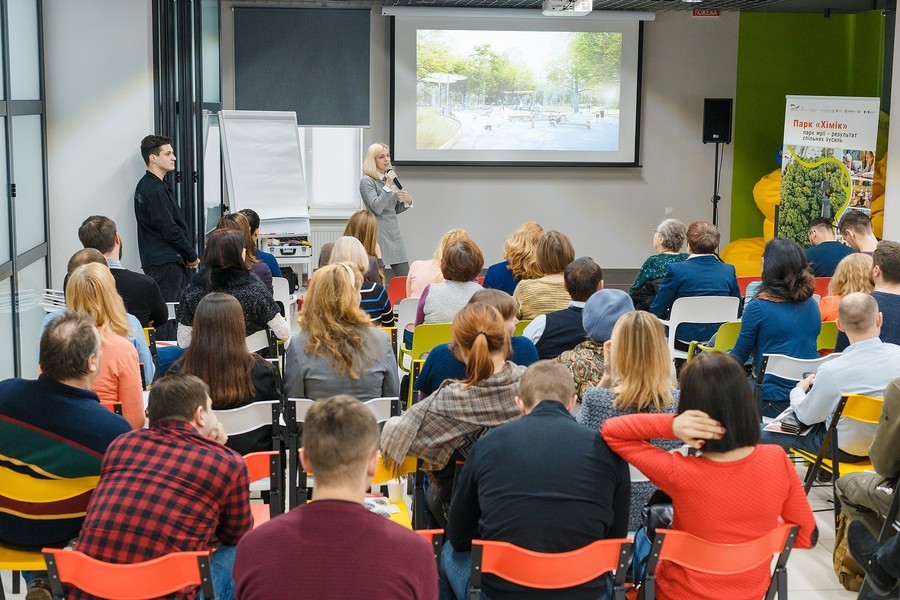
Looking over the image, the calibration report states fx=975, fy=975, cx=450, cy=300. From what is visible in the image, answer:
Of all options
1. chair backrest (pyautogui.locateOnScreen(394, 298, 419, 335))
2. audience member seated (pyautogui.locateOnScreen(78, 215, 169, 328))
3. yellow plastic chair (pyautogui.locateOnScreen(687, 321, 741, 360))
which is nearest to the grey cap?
yellow plastic chair (pyautogui.locateOnScreen(687, 321, 741, 360))

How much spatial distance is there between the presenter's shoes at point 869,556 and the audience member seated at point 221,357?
2194 mm

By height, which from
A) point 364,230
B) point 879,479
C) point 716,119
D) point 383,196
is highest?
point 716,119

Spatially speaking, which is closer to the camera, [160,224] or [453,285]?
[453,285]

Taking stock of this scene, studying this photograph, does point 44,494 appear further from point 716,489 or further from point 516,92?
point 516,92

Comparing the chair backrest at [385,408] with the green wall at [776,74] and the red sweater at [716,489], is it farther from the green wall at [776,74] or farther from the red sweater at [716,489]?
the green wall at [776,74]

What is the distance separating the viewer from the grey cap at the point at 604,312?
12.6 feet

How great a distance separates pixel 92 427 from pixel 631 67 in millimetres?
9330

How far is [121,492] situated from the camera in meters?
2.46

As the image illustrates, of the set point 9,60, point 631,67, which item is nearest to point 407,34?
point 631,67

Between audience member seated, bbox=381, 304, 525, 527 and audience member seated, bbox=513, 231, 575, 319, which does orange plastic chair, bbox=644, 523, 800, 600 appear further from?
audience member seated, bbox=513, 231, 575, 319

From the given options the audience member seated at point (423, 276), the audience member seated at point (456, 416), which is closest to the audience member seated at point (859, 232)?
the audience member seated at point (423, 276)

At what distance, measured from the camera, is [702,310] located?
5887 millimetres

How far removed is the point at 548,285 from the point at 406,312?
1.00 m

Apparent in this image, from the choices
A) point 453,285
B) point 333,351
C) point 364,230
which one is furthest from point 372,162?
point 333,351
